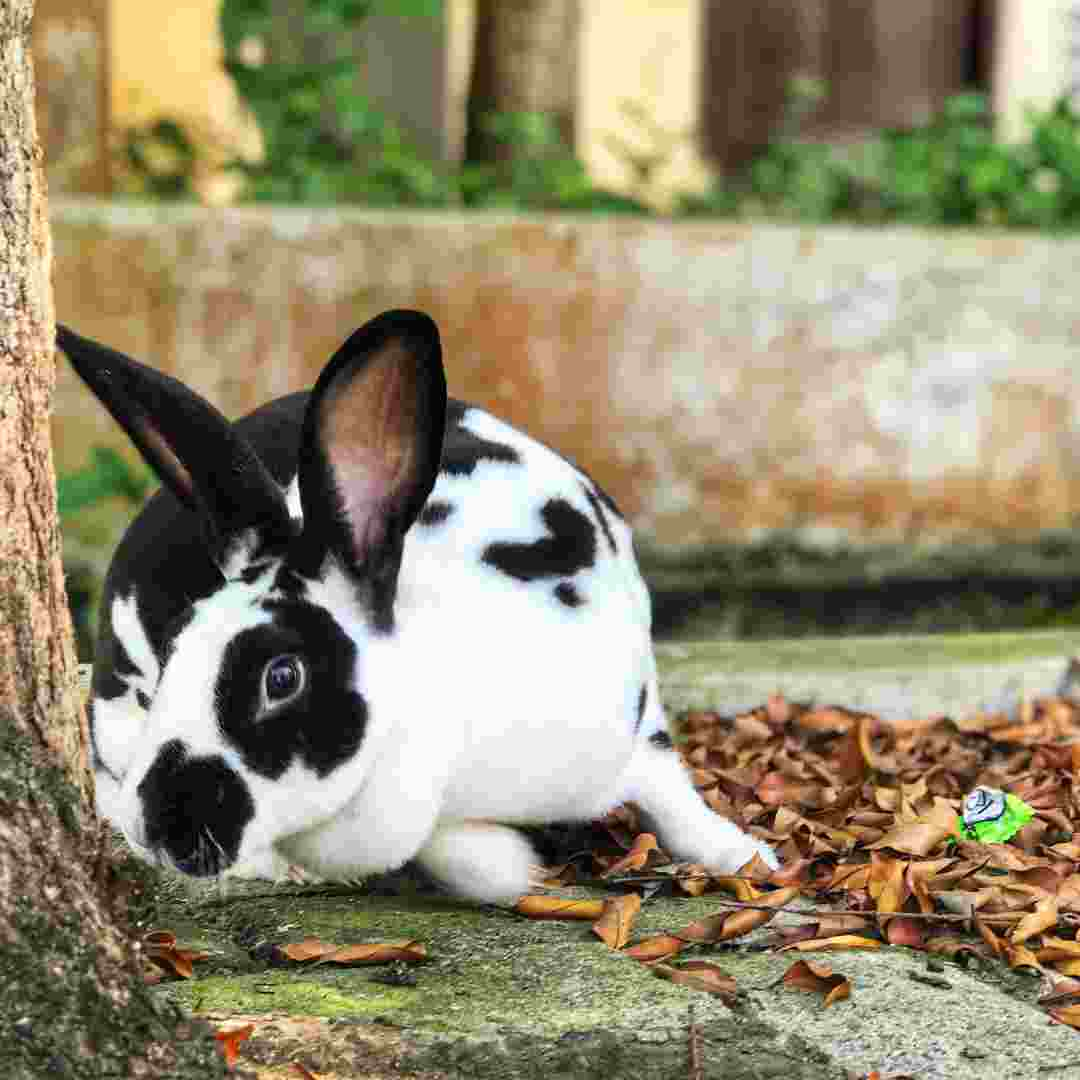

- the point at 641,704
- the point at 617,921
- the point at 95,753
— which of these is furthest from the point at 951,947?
the point at 95,753

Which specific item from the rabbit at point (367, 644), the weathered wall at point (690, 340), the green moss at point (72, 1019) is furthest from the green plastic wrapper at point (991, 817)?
the weathered wall at point (690, 340)

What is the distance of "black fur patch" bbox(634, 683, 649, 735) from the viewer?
2.80 metres

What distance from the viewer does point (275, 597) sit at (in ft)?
7.93

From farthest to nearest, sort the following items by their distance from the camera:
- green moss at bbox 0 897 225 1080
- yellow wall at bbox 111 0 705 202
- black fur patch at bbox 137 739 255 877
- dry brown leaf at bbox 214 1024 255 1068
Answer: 1. yellow wall at bbox 111 0 705 202
2. black fur patch at bbox 137 739 255 877
3. dry brown leaf at bbox 214 1024 255 1068
4. green moss at bbox 0 897 225 1080

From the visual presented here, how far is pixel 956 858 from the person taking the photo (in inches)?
113

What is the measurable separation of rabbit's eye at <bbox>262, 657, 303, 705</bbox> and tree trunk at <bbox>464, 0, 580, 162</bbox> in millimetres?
4674

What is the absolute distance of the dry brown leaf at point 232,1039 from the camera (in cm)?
213

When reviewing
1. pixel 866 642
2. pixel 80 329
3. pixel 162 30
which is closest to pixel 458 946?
pixel 866 642

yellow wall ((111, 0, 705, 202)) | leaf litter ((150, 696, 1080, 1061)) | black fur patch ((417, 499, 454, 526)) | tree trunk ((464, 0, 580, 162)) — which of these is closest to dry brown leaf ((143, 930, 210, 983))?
leaf litter ((150, 696, 1080, 1061))

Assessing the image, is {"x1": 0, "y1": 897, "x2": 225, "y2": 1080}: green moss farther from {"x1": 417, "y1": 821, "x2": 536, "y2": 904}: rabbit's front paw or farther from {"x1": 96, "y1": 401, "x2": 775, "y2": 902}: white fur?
{"x1": 417, "y1": 821, "x2": 536, "y2": 904}: rabbit's front paw

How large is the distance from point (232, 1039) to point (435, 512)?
0.83m

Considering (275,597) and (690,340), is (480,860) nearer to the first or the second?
(275,597)

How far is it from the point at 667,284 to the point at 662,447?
0.47m

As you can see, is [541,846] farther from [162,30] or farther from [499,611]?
[162,30]
